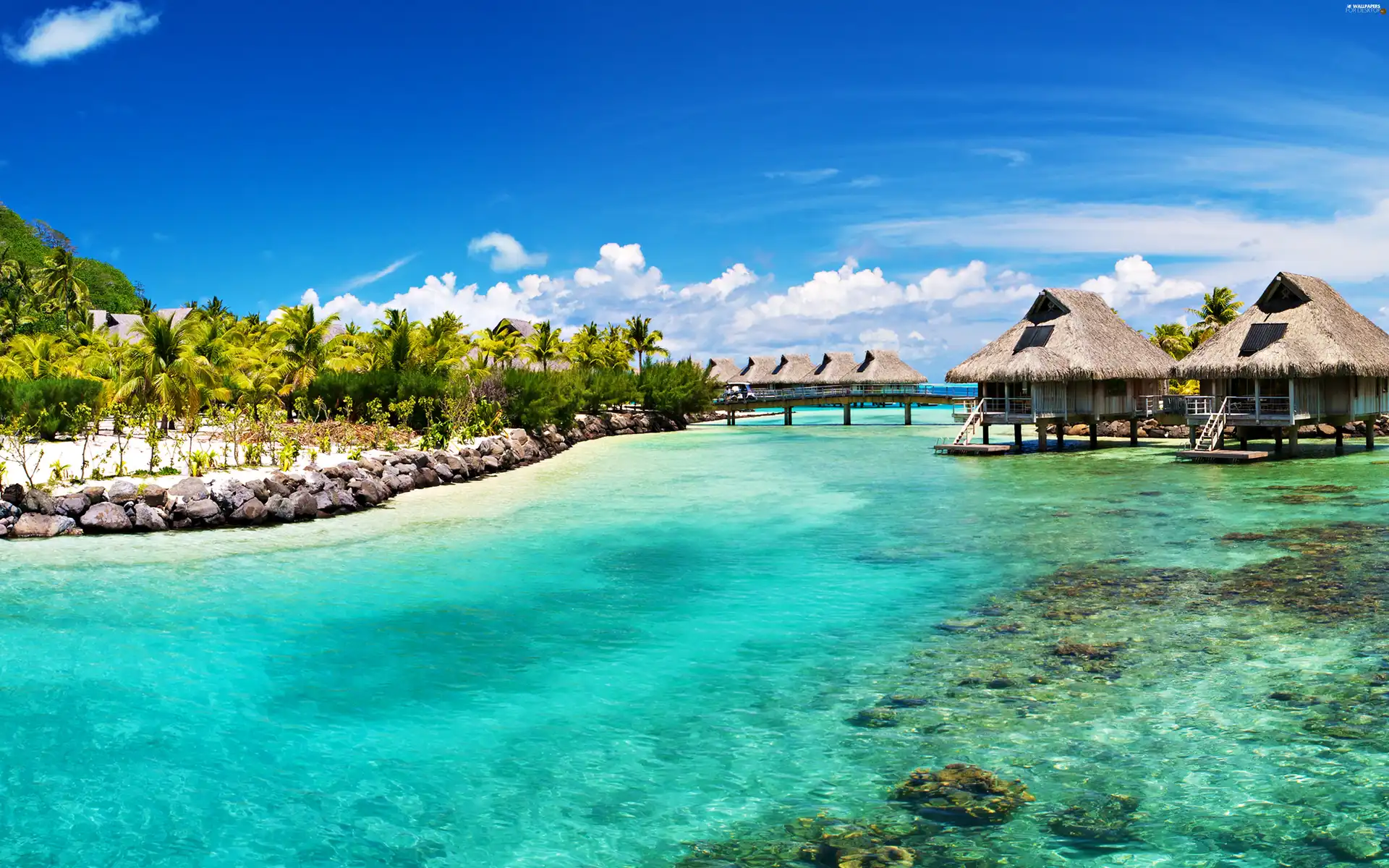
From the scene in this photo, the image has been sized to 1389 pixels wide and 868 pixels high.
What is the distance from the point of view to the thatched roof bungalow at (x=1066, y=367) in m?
29.4

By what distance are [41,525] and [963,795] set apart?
46.1ft

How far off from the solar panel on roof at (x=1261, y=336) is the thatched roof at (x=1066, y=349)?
4.30 metres

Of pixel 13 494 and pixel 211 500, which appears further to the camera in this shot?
pixel 211 500

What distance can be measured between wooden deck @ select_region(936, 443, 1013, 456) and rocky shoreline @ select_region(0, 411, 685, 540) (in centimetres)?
1660

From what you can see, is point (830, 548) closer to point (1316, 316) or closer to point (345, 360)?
point (1316, 316)

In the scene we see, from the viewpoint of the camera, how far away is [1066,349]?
29.8 m

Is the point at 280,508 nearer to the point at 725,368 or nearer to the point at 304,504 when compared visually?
the point at 304,504

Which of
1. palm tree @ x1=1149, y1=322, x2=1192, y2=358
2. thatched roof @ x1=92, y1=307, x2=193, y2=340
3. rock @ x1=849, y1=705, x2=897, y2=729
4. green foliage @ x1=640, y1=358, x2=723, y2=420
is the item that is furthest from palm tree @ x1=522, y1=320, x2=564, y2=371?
rock @ x1=849, y1=705, x2=897, y2=729

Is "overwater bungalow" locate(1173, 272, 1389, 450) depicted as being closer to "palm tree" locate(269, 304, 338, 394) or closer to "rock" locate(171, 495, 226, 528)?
"rock" locate(171, 495, 226, 528)

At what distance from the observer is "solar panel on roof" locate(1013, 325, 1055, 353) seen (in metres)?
30.6

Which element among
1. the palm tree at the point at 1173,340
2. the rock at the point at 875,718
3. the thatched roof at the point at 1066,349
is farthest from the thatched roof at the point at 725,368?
the rock at the point at 875,718

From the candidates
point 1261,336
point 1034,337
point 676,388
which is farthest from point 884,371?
point 1261,336

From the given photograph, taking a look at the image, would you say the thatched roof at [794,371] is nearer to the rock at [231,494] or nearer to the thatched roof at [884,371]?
the thatched roof at [884,371]

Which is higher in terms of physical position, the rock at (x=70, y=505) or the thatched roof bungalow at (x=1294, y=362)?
the thatched roof bungalow at (x=1294, y=362)
